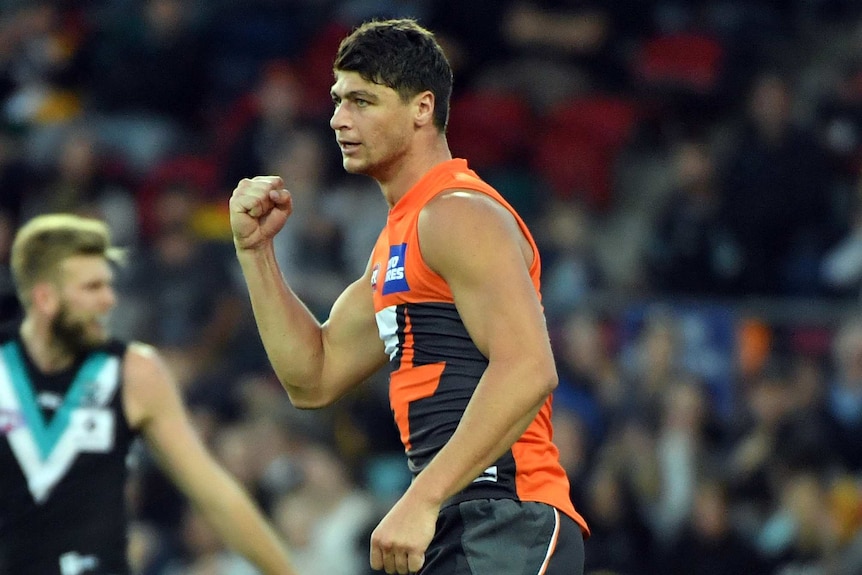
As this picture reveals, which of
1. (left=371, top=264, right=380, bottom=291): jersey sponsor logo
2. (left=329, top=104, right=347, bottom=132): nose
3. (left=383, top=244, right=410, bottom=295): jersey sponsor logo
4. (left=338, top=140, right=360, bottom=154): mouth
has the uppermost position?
(left=329, top=104, right=347, bottom=132): nose

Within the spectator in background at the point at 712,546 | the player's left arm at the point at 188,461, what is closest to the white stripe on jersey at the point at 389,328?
the player's left arm at the point at 188,461

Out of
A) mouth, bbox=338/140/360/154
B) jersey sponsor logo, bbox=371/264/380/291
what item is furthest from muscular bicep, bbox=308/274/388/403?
mouth, bbox=338/140/360/154

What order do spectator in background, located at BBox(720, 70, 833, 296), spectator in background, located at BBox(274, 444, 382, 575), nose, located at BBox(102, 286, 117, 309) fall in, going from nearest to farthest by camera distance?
nose, located at BBox(102, 286, 117, 309) < spectator in background, located at BBox(274, 444, 382, 575) < spectator in background, located at BBox(720, 70, 833, 296)

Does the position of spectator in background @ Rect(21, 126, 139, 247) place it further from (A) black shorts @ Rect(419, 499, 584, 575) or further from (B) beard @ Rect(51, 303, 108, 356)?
(A) black shorts @ Rect(419, 499, 584, 575)

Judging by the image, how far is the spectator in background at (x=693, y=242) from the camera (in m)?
10.2

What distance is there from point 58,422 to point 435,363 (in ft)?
5.77

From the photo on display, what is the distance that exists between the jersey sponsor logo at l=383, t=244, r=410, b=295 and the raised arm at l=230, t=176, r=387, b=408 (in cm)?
39

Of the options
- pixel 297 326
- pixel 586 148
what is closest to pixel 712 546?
pixel 297 326

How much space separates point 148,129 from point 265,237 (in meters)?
8.75

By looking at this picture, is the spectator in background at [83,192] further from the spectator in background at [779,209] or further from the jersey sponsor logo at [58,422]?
the jersey sponsor logo at [58,422]

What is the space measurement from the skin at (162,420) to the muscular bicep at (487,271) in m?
1.68

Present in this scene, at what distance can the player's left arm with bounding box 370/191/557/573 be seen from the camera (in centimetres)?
373

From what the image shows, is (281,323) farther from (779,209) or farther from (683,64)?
(683,64)

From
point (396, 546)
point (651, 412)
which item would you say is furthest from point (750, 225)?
point (396, 546)
